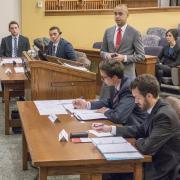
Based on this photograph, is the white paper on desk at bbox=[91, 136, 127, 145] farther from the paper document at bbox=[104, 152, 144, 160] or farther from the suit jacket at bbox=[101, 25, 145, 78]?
the suit jacket at bbox=[101, 25, 145, 78]

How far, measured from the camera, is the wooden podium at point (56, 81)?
177 inches

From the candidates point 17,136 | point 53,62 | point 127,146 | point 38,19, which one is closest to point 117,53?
point 53,62

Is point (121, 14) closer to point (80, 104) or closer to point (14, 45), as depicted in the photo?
point (80, 104)

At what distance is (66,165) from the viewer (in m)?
2.57

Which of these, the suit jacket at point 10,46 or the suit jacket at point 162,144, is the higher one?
the suit jacket at point 10,46

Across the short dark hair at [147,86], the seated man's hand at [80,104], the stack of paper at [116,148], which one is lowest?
the stack of paper at [116,148]

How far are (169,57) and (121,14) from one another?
3.19m

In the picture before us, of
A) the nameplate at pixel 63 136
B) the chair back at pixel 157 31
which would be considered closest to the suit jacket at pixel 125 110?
the nameplate at pixel 63 136

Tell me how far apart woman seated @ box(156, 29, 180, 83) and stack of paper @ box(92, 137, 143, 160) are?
4.87m

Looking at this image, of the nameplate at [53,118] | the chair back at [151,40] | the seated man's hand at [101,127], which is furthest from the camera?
the chair back at [151,40]

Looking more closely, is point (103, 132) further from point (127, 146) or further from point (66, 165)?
point (66, 165)

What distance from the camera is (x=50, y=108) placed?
151 inches

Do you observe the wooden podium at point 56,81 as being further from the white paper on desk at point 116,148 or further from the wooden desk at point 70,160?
the white paper on desk at point 116,148

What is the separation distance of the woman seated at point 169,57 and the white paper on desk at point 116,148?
4970 mm
